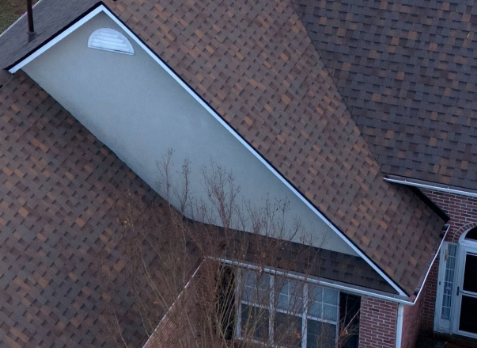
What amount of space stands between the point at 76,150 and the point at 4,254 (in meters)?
2.85

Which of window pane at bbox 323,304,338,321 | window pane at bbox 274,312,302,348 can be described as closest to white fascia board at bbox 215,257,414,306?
window pane at bbox 274,312,302,348

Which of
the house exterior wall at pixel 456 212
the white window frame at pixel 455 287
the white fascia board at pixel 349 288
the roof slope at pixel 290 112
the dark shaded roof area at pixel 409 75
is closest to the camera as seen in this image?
the white fascia board at pixel 349 288

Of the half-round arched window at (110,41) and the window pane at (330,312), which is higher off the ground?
the half-round arched window at (110,41)

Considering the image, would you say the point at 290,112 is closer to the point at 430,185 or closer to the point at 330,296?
the point at 430,185

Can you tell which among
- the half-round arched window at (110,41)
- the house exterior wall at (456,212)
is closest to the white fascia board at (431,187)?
the house exterior wall at (456,212)

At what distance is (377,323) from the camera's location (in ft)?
53.1

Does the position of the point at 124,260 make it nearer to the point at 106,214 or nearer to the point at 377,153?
the point at 106,214

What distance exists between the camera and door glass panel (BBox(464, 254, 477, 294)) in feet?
58.6

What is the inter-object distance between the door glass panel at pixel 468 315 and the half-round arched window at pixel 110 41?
9.06 metres

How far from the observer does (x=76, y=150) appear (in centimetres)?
1622

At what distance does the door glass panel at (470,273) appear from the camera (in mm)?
17875

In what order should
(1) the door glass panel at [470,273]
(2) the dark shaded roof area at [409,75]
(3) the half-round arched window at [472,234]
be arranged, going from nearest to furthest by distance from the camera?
1. (2) the dark shaded roof area at [409,75]
2. (3) the half-round arched window at [472,234]
3. (1) the door glass panel at [470,273]

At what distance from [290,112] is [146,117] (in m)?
2.82

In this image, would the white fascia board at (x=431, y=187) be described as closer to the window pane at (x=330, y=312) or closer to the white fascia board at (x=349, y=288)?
the white fascia board at (x=349, y=288)
